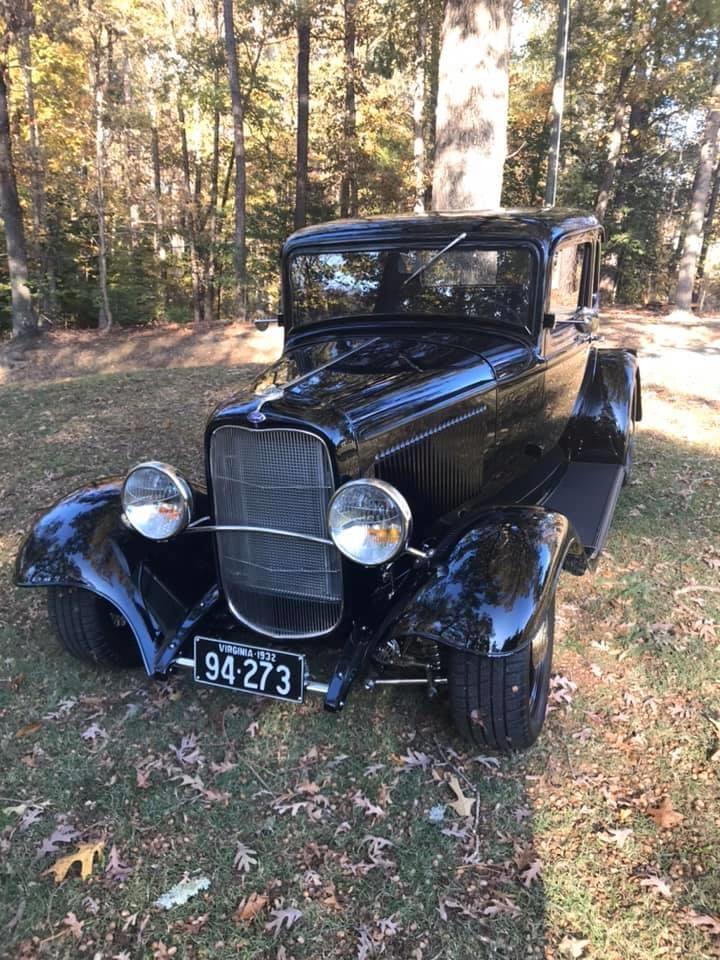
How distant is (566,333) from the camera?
4453 millimetres

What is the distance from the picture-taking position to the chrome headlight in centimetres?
301

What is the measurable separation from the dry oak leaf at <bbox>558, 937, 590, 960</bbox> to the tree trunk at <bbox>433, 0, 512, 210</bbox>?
6.24 m

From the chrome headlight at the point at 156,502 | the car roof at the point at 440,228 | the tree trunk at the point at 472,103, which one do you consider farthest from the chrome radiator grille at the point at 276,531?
the tree trunk at the point at 472,103

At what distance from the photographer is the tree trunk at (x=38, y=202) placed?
1430 cm

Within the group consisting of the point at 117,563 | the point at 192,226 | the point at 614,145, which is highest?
the point at 614,145

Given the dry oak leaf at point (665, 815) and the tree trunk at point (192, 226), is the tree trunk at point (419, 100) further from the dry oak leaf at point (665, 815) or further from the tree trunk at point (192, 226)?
the dry oak leaf at point (665, 815)

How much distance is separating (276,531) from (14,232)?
509 inches

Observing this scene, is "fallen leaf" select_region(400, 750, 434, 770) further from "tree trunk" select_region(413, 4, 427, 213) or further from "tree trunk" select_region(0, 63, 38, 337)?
"tree trunk" select_region(413, 4, 427, 213)

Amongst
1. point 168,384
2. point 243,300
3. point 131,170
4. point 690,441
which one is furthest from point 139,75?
point 690,441

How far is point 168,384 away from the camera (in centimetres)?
924

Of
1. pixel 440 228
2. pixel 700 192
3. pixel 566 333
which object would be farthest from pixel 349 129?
pixel 440 228

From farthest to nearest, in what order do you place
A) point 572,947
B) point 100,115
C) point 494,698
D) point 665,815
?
point 100,115, point 494,698, point 665,815, point 572,947

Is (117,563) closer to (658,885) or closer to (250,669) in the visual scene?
(250,669)

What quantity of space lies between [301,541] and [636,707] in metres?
1.79
